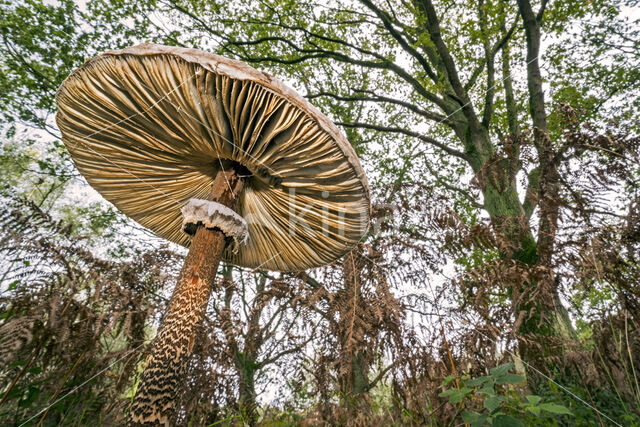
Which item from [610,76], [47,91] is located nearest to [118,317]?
[47,91]

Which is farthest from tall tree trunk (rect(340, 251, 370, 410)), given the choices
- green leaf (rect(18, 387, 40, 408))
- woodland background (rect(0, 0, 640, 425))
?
green leaf (rect(18, 387, 40, 408))

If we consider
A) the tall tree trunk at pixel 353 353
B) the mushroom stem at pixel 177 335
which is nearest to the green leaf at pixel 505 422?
the tall tree trunk at pixel 353 353

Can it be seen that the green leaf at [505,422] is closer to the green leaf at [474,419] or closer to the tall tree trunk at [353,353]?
the green leaf at [474,419]

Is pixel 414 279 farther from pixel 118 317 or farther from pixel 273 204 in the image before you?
pixel 118 317

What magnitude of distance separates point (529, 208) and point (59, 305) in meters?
7.80

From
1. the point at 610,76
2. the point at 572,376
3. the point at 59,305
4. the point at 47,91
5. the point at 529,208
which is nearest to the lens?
the point at 59,305

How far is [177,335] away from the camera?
1.62 metres

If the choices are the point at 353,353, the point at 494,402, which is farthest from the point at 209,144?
the point at 494,402

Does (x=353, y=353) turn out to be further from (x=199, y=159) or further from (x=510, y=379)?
(x=199, y=159)

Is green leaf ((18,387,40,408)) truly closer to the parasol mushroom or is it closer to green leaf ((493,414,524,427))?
the parasol mushroom

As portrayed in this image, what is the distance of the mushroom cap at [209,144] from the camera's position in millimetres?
1487

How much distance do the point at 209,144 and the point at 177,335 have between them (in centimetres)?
131

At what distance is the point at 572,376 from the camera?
114 inches

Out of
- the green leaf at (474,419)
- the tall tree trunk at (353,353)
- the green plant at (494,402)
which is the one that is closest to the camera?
the green plant at (494,402)
